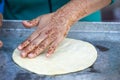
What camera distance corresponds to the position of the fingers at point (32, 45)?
102cm

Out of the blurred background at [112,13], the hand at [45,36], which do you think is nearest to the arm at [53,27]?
the hand at [45,36]

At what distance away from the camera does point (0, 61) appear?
3.35 ft

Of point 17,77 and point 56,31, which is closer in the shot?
point 17,77

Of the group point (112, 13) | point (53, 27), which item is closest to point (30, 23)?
point (53, 27)

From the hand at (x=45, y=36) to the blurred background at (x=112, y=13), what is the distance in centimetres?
142

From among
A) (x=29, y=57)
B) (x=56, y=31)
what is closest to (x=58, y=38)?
(x=56, y=31)

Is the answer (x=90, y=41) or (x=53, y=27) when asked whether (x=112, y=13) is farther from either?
(x=53, y=27)

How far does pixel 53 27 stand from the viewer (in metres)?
1.08

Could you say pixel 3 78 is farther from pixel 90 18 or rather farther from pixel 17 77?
pixel 90 18

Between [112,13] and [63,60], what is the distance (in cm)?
168

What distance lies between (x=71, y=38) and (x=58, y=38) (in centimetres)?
15

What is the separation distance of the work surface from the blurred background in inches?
50.4

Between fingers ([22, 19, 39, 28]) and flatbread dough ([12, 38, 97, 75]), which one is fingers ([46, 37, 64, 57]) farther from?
fingers ([22, 19, 39, 28])

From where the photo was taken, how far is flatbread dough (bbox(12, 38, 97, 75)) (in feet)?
3.16
